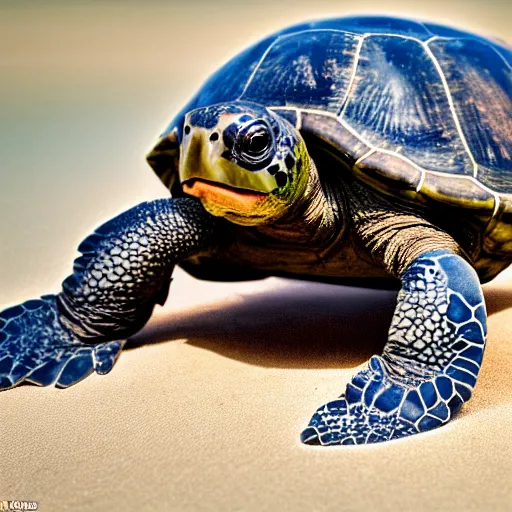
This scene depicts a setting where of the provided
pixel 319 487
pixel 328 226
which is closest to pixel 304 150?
pixel 328 226

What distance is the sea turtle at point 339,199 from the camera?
1981mm

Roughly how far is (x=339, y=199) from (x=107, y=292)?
107 cm

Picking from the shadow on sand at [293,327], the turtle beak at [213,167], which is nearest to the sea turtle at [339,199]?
the turtle beak at [213,167]

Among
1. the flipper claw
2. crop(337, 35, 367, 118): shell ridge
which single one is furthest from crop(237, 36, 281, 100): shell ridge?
the flipper claw

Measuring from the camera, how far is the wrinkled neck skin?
233cm

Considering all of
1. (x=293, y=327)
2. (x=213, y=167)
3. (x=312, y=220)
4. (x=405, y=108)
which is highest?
(x=405, y=108)

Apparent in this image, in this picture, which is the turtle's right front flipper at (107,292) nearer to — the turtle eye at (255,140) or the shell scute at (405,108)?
the turtle eye at (255,140)

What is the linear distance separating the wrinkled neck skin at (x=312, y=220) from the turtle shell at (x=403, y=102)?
0.20m

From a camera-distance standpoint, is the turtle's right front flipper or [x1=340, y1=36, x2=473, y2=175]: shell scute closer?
[x1=340, y1=36, x2=473, y2=175]: shell scute

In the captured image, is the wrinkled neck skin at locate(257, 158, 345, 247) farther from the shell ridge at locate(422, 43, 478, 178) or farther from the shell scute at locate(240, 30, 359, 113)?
the shell ridge at locate(422, 43, 478, 178)

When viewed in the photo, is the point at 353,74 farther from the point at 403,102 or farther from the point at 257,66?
the point at 257,66

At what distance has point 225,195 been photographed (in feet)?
6.66

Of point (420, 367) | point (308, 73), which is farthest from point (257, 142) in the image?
point (420, 367)

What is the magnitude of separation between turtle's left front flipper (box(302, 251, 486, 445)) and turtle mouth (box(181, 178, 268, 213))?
0.62m
